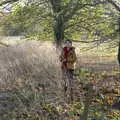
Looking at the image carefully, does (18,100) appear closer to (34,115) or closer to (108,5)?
(34,115)

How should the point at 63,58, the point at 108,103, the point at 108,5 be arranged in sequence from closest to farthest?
the point at 108,103, the point at 63,58, the point at 108,5

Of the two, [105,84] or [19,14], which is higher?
[19,14]

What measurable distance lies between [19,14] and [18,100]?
14411 mm

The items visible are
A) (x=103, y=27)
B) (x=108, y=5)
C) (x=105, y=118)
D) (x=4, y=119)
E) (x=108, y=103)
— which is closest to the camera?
(x=4, y=119)

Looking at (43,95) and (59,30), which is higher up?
(59,30)

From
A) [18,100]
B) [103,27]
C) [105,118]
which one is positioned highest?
[103,27]

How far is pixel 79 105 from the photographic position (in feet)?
31.4

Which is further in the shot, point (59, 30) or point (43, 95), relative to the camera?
point (59, 30)

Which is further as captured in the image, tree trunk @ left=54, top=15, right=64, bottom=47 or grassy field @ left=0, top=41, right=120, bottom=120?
tree trunk @ left=54, top=15, right=64, bottom=47

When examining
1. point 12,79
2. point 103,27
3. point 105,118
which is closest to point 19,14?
point 103,27

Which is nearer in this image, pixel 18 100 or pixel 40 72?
pixel 18 100

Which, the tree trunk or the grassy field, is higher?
the tree trunk

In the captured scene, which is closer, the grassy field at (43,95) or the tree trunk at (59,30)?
the grassy field at (43,95)

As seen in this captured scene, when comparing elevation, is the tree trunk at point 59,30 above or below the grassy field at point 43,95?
above
